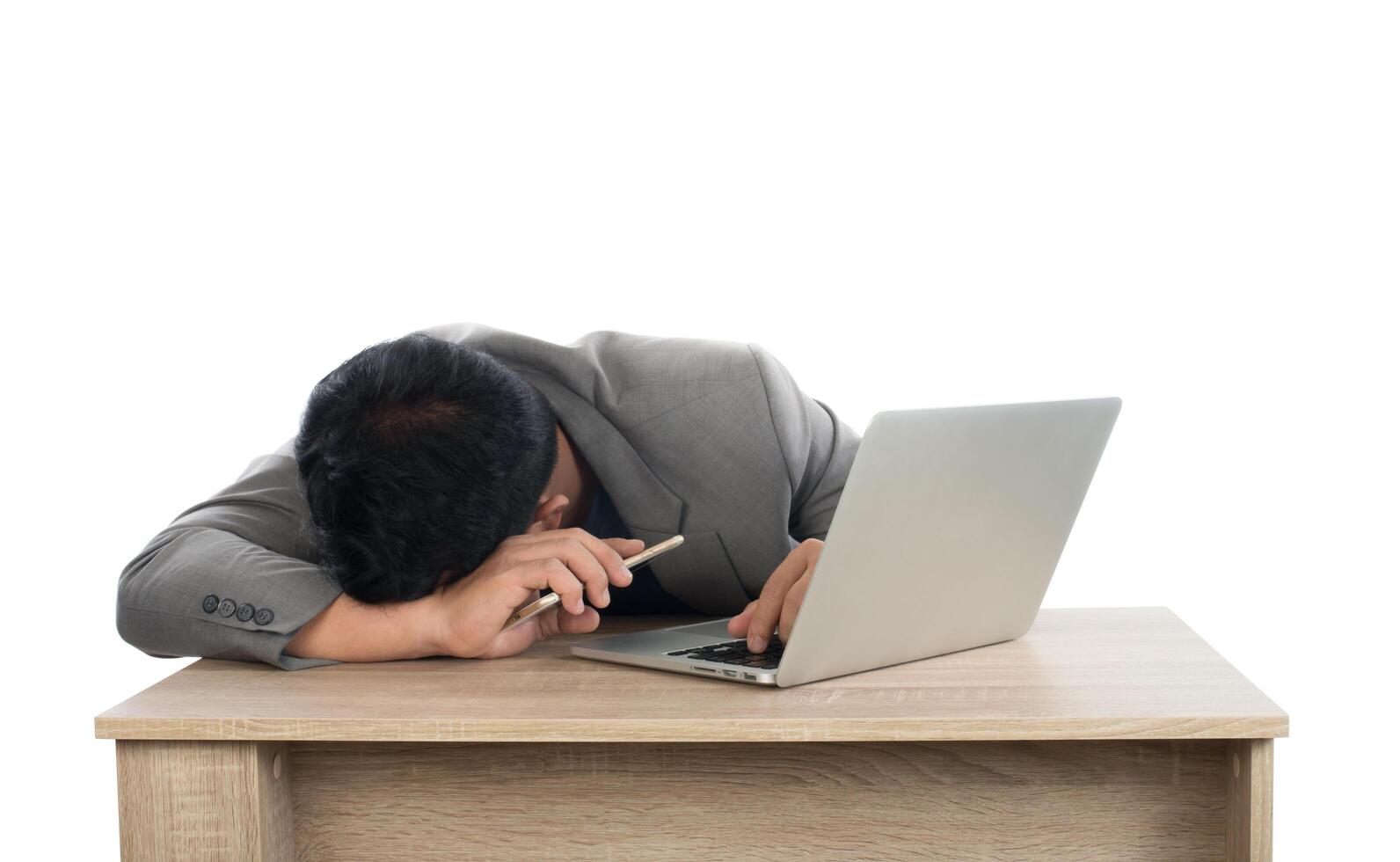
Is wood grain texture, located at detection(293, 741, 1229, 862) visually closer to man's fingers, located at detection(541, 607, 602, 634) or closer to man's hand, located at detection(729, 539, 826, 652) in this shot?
man's hand, located at detection(729, 539, 826, 652)

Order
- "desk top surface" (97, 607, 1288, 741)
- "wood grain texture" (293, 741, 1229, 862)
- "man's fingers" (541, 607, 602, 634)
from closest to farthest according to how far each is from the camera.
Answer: "desk top surface" (97, 607, 1288, 741) → "wood grain texture" (293, 741, 1229, 862) → "man's fingers" (541, 607, 602, 634)

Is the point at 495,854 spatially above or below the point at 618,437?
below

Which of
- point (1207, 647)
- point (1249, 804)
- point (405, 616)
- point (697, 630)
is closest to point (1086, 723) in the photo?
point (1249, 804)

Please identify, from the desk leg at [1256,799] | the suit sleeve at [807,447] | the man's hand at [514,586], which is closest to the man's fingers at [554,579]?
the man's hand at [514,586]

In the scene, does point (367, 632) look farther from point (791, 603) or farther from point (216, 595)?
point (791, 603)

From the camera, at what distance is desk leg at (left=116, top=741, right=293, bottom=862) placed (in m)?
1.10

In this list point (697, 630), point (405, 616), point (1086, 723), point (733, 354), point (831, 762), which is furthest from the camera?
point (733, 354)

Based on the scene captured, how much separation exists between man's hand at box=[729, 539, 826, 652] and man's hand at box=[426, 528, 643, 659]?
0.13 metres

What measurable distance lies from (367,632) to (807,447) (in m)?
0.56

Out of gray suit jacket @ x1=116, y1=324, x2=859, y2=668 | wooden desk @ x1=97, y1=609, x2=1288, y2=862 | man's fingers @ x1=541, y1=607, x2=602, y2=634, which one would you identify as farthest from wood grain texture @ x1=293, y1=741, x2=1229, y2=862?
gray suit jacket @ x1=116, y1=324, x2=859, y2=668

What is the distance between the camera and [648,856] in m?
1.19

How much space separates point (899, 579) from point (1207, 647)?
0.34 metres

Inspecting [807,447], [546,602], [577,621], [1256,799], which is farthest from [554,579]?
[1256,799]

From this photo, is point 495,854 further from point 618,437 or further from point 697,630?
point 618,437
